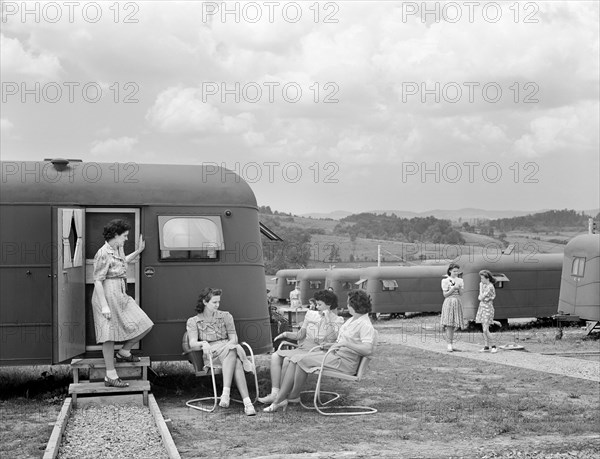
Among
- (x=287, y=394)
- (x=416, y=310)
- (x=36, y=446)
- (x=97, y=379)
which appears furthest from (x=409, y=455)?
(x=416, y=310)

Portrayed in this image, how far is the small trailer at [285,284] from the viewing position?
38.6 metres

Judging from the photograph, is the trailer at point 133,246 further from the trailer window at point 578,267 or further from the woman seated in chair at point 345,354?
the trailer window at point 578,267

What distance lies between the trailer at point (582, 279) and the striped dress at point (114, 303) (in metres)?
12.5

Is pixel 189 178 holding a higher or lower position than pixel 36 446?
higher

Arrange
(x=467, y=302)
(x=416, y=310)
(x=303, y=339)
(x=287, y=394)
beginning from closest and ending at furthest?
(x=287, y=394), (x=303, y=339), (x=467, y=302), (x=416, y=310)

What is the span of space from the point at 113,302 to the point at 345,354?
2585 mm

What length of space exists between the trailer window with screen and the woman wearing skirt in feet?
2.62

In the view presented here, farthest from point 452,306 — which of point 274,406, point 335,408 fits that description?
point 274,406

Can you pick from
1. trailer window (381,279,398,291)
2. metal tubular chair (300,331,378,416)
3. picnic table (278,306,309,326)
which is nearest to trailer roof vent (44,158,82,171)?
metal tubular chair (300,331,378,416)

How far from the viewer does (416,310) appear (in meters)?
29.4

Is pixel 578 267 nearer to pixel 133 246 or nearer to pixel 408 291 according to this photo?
pixel 408 291

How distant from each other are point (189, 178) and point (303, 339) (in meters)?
2.40

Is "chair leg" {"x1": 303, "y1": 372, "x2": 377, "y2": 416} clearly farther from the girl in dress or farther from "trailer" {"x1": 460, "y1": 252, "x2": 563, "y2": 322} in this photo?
"trailer" {"x1": 460, "y1": 252, "x2": 563, "y2": 322}

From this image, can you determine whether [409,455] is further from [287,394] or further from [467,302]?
[467,302]
